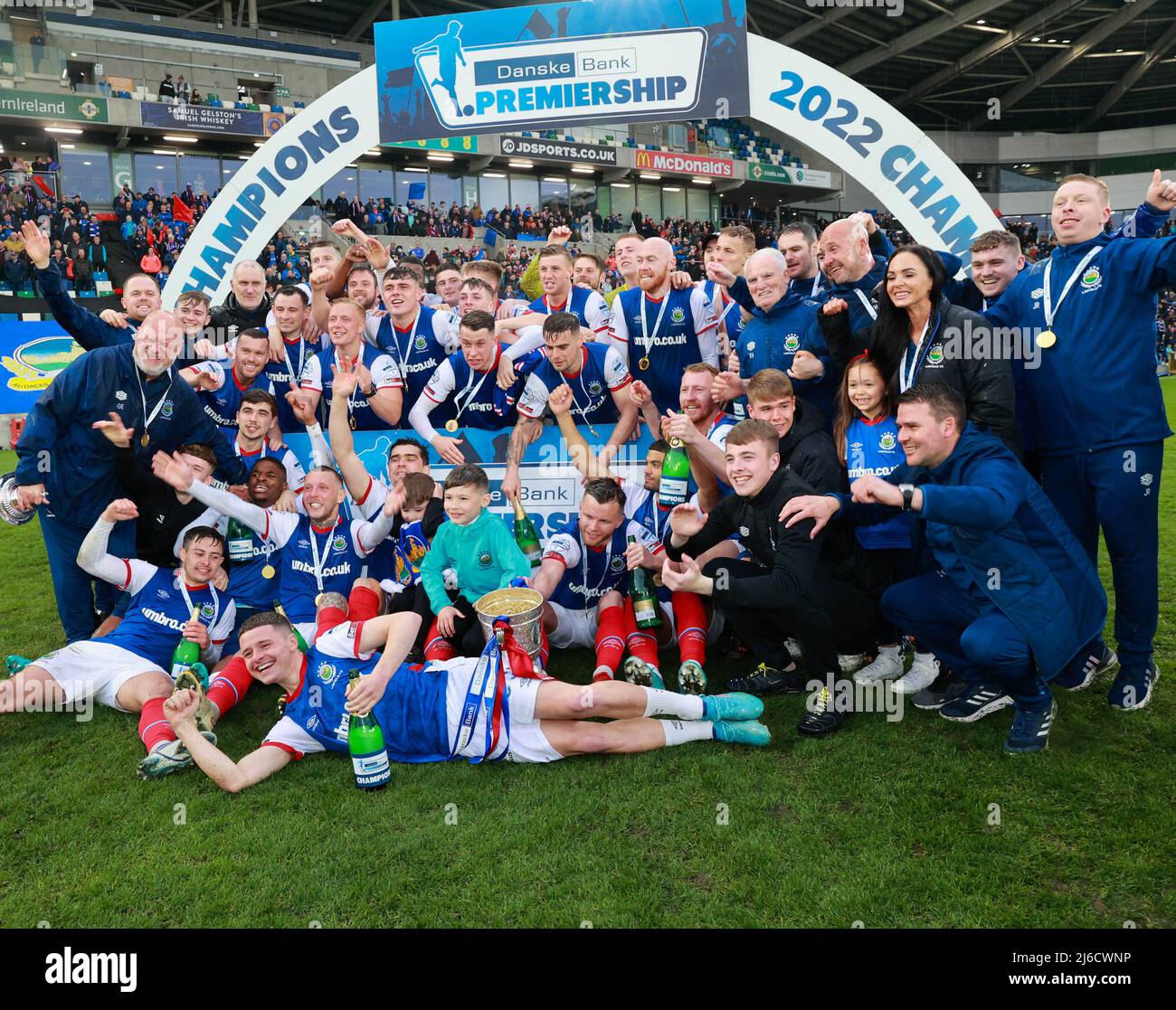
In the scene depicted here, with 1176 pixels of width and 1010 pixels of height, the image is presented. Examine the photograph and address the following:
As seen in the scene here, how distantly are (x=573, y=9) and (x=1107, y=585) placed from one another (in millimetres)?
6285

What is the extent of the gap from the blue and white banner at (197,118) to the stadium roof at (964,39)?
29.0ft

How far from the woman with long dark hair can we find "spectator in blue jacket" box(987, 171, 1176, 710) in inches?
11.7

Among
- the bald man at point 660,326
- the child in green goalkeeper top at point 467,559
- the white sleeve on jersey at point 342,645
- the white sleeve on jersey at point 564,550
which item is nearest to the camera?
the white sleeve on jersey at point 342,645

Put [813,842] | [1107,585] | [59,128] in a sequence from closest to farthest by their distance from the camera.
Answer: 1. [813,842]
2. [1107,585]
3. [59,128]

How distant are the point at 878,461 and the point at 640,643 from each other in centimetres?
170

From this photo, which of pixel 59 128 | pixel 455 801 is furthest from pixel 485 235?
pixel 455 801

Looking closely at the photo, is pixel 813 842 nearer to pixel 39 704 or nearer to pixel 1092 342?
pixel 1092 342

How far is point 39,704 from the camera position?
496 centimetres

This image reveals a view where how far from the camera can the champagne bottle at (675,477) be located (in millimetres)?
5156

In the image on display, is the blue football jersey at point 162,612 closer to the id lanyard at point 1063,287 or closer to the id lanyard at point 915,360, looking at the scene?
the id lanyard at point 915,360

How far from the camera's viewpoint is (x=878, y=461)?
15.4 ft

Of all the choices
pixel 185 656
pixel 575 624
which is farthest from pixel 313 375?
pixel 575 624

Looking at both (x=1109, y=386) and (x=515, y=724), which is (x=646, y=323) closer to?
(x=1109, y=386)

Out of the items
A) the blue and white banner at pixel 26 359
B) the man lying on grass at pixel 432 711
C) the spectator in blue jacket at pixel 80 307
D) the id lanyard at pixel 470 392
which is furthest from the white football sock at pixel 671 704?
the blue and white banner at pixel 26 359
